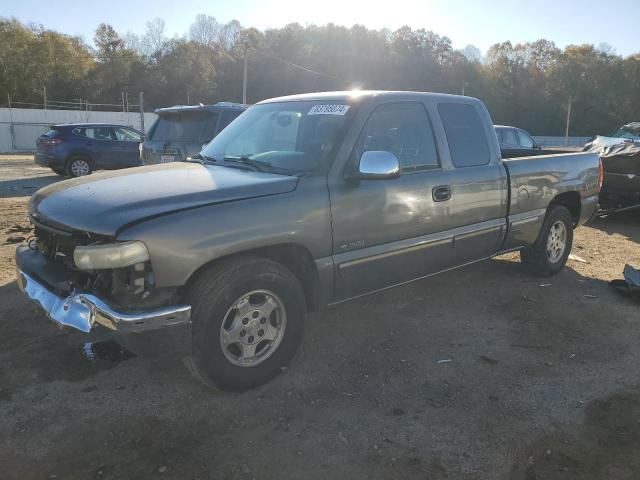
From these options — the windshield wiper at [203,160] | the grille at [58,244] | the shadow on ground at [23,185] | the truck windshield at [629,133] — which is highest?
the truck windshield at [629,133]

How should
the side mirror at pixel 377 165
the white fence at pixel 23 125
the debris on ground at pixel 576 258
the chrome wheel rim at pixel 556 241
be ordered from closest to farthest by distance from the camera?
the side mirror at pixel 377 165 → the chrome wheel rim at pixel 556 241 → the debris on ground at pixel 576 258 → the white fence at pixel 23 125

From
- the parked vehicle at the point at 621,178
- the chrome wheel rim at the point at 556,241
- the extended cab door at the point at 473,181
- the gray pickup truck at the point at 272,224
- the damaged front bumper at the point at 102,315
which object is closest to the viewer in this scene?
the damaged front bumper at the point at 102,315

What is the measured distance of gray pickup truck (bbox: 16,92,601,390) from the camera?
294 centimetres

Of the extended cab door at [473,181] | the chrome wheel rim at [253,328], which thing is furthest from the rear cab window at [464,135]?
the chrome wheel rim at [253,328]

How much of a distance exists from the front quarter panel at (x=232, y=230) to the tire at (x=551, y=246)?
3089mm

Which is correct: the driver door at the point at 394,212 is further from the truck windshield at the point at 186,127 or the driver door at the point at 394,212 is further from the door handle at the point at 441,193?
the truck windshield at the point at 186,127

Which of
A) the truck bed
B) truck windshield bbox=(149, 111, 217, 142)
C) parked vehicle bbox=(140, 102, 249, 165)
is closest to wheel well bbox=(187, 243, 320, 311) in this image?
the truck bed

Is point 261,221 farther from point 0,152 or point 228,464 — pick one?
point 0,152

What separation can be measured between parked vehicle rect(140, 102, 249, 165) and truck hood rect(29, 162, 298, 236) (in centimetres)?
412

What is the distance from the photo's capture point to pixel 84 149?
14.6 m

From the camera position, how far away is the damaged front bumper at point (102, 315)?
2818 millimetres

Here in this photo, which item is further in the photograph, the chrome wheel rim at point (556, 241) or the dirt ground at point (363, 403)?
the chrome wheel rim at point (556, 241)

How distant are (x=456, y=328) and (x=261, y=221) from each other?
219 centimetres

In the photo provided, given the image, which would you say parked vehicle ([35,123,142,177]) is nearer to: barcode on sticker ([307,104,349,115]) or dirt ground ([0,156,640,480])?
dirt ground ([0,156,640,480])
